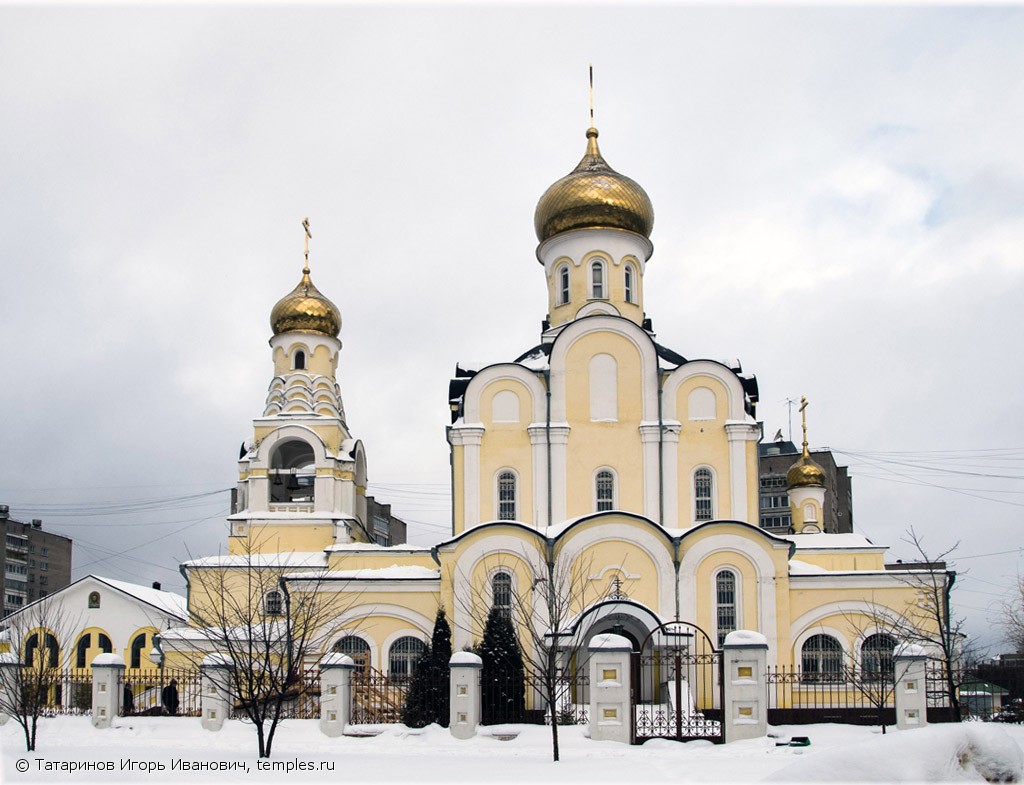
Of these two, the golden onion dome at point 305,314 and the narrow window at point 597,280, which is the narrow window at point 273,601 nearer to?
the golden onion dome at point 305,314

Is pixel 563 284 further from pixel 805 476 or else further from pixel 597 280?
pixel 805 476

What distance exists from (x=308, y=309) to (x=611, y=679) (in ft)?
59.1

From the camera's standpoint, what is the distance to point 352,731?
63.4ft

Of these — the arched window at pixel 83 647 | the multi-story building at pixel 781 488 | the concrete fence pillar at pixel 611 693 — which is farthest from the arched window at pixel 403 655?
the multi-story building at pixel 781 488

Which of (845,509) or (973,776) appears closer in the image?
(973,776)

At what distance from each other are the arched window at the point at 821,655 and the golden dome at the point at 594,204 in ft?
39.6

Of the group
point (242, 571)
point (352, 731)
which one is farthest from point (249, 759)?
point (242, 571)

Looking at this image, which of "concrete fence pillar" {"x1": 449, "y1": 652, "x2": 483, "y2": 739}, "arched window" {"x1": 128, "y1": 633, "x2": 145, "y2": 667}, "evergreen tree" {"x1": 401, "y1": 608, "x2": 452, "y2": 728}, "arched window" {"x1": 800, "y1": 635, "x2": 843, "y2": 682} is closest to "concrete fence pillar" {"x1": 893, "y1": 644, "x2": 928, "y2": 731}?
"concrete fence pillar" {"x1": 449, "y1": 652, "x2": 483, "y2": 739}

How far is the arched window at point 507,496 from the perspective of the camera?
27.6 meters

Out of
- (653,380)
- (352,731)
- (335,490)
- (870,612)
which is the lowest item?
(352,731)

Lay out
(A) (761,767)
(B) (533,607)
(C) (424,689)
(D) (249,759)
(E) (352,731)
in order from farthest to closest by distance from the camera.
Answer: (B) (533,607)
(C) (424,689)
(E) (352,731)
(D) (249,759)
(A) (761,767)

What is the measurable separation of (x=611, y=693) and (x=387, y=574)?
10125 millimetres

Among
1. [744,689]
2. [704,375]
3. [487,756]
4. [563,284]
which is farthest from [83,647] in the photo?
[744,689]

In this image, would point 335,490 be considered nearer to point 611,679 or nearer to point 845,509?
point 611,679
